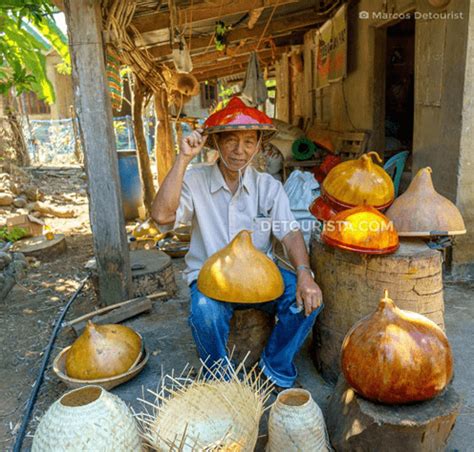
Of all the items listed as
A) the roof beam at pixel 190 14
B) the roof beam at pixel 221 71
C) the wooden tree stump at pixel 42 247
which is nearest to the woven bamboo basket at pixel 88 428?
the roof beam at pixel 190 14

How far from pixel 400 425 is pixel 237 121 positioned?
5.42 ft

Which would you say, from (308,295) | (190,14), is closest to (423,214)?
(308,295)

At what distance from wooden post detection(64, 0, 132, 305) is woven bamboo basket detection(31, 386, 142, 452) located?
197 cm

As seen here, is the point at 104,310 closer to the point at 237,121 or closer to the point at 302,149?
the point at 237,121

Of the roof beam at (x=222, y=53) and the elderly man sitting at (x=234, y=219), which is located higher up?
the roof beam at (x=222, y=53)

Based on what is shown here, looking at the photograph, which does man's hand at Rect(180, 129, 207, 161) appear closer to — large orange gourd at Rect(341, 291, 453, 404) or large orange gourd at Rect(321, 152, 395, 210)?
large orange gourd at Rect(321, 152, 395, 210)

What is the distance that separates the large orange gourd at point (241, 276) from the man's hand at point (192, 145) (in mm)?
526

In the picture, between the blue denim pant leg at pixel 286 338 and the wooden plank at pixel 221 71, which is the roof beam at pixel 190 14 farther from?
the wooden plank at pixel 221 71

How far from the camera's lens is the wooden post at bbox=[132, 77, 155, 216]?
761 centimetres

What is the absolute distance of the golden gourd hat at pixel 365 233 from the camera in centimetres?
226

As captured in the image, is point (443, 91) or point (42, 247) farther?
point (42, 247)

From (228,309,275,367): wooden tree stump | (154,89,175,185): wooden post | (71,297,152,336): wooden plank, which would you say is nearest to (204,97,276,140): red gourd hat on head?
(228,309,275,367): wooden tree stump

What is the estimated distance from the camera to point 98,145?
133 inches

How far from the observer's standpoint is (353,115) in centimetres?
679
